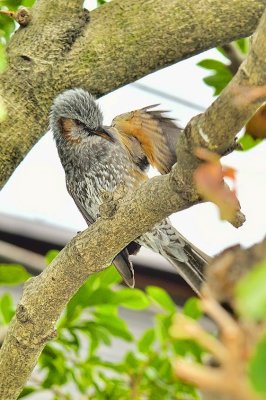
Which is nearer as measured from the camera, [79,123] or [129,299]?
[129,299]

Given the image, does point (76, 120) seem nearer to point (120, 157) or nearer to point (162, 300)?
point (120, 157)

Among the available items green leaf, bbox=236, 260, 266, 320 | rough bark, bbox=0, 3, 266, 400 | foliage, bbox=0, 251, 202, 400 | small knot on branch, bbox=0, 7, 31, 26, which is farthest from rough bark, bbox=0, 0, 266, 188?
green leaf, bbox=236, 260, 266, 320

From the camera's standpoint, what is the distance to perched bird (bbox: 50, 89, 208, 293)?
4.75ft

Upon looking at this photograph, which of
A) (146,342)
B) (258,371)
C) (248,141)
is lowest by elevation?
(146,342)

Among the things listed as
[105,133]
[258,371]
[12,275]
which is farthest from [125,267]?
[258,371]

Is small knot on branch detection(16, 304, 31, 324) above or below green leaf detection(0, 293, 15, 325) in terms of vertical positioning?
above

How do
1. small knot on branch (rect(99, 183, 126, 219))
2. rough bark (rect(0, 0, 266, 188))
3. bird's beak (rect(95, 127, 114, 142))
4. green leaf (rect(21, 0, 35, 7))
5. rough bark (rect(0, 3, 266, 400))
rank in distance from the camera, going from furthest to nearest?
bird's beak (rect(95, 127, 114, 142))
green leaf (rect(21, 0, 35, 7))
rough bark (rect(0, 0, 266, 188))
small knot on branch (rect(99, 183, 126, 219))
rough bark (rect(0, 3, 266, 400))

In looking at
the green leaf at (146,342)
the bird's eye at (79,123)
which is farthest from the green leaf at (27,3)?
the green leaf at (146,342)

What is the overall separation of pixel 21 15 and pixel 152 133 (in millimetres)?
373

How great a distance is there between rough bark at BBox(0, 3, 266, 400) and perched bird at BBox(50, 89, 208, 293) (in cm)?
40

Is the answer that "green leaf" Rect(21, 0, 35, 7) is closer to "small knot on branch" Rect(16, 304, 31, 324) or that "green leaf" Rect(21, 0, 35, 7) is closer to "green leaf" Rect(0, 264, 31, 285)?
"green leaf" Rect(0, 264, 31, 285)

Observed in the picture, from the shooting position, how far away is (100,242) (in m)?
0.96

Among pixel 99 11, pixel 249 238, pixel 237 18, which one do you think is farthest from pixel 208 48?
pixel 249 238

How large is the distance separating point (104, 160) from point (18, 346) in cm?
80
